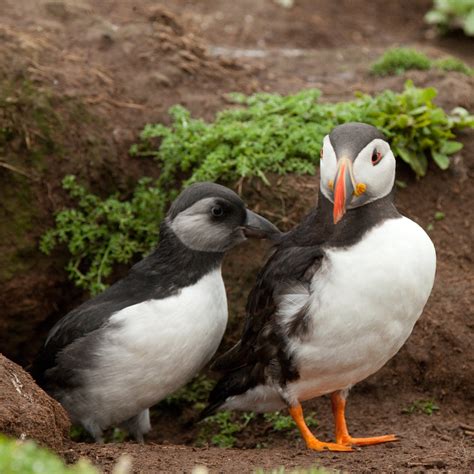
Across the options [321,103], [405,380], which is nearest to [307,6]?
[321,103]

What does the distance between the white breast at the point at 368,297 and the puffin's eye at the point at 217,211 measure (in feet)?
3.91

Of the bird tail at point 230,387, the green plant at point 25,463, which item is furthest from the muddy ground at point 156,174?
the green plant at point 25,463

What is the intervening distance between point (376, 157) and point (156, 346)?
6.86ft

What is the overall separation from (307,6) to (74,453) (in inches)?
354

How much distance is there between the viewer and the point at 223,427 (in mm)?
7512

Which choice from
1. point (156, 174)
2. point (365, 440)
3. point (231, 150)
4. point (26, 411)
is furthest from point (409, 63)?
point (26, 411)

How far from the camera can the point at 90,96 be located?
848 cm

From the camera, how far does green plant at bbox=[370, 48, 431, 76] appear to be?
30.9ft

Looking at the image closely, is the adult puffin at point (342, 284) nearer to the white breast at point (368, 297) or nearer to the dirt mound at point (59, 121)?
the white breast at point (368, 297)

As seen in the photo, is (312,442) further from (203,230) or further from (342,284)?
(203,230)

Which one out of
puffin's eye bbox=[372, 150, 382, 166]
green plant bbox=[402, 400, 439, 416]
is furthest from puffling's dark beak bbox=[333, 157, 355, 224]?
green plant bbox=[402, 400, 439, 416]

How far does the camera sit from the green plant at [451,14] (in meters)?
12.1

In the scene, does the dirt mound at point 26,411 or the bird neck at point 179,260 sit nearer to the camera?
the dirt mound at point 26,411

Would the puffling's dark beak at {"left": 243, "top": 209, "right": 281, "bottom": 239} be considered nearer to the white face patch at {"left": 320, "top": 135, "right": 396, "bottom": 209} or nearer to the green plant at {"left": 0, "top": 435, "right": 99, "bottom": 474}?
the white face patch at {"left": 320, "top": 135, "right": 396, "bottom": 209}
